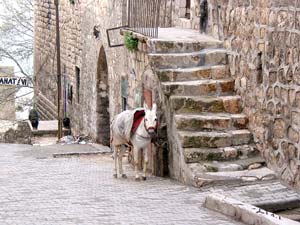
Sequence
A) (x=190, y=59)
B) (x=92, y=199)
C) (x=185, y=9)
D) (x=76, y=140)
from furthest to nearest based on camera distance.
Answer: (x=76, y=140) < (x=185, y=9) < (x=190, y=59) < (x=92, y=199)

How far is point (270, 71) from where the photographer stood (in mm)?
9727

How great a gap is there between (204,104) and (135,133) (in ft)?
3.41

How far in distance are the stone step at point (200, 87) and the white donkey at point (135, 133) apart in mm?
395

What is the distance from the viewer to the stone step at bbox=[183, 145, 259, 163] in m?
10.2

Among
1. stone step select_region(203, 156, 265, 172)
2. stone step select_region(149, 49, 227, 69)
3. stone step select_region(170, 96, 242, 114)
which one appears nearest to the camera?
stone step select_region(203, 156, 265, 172)

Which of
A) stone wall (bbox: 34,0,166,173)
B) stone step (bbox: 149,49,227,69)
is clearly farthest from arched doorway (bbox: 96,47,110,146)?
stone step (bbox: 149,49,227,69)

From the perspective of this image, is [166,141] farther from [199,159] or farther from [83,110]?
[83,110]

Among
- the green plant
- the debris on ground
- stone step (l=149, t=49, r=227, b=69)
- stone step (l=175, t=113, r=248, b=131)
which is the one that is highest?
the green plant

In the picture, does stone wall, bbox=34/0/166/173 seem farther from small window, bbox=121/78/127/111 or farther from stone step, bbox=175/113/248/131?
stone step, bbox=175/113/248/131

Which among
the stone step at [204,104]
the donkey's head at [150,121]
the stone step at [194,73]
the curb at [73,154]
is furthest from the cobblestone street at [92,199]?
the curb at [73,154]

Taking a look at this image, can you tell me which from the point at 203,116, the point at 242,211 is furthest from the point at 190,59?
the point at 242,211

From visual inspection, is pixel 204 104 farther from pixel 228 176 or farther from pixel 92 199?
pixel 92 199

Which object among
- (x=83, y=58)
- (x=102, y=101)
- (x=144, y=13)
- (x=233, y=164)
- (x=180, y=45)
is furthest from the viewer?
(x=83, y=58)

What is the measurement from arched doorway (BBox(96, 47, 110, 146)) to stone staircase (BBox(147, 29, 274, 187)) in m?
7.52
